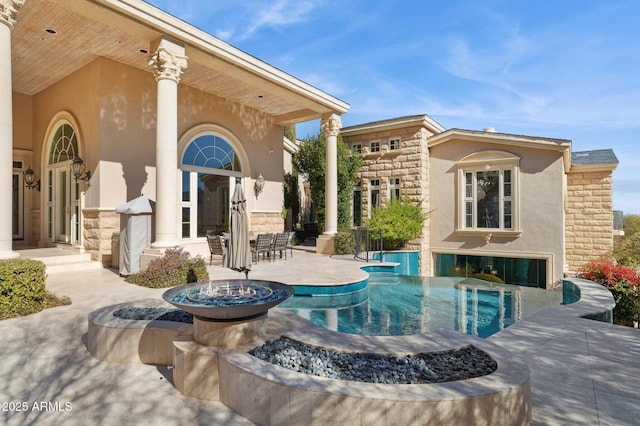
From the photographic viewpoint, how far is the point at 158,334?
13.2 feet

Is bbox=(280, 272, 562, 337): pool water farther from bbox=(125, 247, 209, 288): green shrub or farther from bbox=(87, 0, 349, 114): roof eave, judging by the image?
bbox=(87, 0, 349, 114): roof eave

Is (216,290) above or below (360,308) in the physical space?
above

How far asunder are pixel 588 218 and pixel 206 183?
13.5m

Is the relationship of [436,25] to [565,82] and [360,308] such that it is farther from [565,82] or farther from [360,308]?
[360,308]

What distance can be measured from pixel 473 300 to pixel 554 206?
641 cm

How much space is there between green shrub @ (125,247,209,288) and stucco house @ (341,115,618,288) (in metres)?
8.48

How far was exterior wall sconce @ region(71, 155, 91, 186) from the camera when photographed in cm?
909

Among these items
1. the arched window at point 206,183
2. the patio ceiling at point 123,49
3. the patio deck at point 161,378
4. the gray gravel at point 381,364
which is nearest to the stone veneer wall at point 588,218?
the patio deck at point 161,378

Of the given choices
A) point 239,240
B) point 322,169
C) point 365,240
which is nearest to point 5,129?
point 239,240

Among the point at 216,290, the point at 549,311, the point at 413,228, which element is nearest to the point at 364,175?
the point at 413,228

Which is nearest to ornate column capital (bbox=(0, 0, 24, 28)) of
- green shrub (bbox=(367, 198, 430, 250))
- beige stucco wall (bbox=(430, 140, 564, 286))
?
green shrub (bbox=(367, 198, 430, 250))

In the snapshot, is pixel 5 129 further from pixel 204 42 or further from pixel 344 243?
pixel 344 243

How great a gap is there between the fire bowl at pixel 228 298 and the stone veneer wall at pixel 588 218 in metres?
12.3

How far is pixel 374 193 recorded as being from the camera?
48.1 ft
